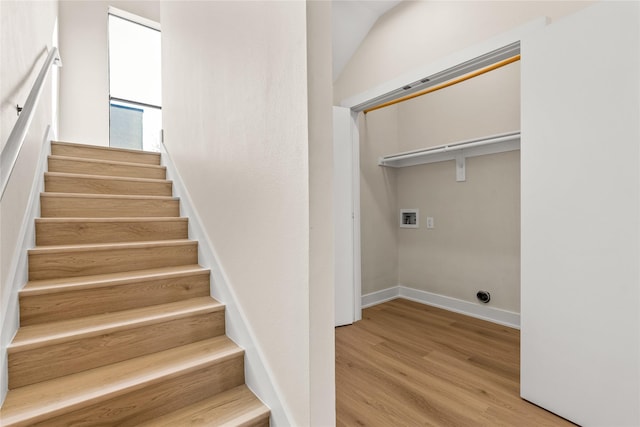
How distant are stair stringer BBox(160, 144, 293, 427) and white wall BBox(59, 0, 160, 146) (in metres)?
2.48

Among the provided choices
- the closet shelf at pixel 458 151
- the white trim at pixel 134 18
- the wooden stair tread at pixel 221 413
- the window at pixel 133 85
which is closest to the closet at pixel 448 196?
the closet shelf at pixel 458 151

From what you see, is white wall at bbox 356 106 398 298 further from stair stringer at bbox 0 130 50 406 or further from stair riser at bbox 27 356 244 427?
stair stringer at bbox 0 130 50 406

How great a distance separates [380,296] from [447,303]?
2.21 feet

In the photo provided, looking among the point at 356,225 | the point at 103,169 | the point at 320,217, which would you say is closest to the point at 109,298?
the point at 320,217

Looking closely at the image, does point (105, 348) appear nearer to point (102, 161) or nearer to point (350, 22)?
point (102, 161)

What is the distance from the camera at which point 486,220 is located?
2.86 m

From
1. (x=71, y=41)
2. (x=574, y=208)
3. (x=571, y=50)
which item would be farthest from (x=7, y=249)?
(x=71, y=41)

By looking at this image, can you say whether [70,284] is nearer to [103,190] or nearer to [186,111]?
[103,190]

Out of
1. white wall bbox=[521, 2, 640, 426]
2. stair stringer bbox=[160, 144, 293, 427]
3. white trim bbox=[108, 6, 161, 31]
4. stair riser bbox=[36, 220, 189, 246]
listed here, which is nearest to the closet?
white wall bbox=[521, 2, 640, 426]

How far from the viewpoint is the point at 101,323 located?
4.56 feet

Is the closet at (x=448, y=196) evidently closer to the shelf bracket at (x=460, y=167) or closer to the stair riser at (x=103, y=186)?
the shelf bracket at (x=460, y=167)

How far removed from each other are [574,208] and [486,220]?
1.45 m

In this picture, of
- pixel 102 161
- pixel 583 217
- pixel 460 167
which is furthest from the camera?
pixel 460 167

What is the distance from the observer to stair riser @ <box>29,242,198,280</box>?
5.13ft
